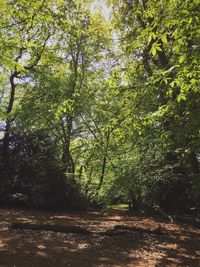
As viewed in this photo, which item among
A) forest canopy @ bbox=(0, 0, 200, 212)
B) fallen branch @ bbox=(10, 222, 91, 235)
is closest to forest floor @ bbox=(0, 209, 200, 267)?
fallen branch @ bbox=(10, 222, 91, 235)

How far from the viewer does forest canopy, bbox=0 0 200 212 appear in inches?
262

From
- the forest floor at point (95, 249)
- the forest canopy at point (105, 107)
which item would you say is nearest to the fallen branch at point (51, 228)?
the forest floor at point (95, 249)

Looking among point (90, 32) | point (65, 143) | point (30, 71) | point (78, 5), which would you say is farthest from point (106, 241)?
point (78, 5)

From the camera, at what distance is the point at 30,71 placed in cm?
1727

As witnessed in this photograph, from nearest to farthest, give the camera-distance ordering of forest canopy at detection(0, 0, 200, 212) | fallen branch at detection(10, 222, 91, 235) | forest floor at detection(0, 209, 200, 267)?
forest floor at detection(0, 209, 200, 267) → forest canopy at detection(0, 0, 200, 212) → fallen branch at detection(10, 222, 91, 235)

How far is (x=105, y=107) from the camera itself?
17.2 m

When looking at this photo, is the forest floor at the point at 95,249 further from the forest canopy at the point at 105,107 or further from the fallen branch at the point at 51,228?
the forest canopy at the point at 105,107

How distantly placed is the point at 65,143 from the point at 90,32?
277 inches

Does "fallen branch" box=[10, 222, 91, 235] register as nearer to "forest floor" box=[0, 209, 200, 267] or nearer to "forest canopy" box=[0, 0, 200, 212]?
"forest floor" box=[0, 209, 200, 267]

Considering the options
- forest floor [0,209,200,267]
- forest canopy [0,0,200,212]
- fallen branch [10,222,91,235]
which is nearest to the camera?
forest floor [0,209,200,267]

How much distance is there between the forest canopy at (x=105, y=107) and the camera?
6.66 m

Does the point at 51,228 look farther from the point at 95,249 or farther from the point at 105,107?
the point at 105,107

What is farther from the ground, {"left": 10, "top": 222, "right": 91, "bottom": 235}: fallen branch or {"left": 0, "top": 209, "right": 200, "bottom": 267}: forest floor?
{"left": 10, "top": 222, "right": 91, "bottom": 235}: fallen branch

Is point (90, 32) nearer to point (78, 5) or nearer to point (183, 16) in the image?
point (78, 5)
